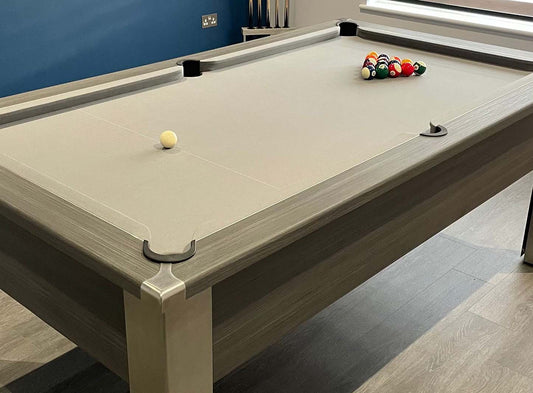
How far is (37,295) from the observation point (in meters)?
1.58

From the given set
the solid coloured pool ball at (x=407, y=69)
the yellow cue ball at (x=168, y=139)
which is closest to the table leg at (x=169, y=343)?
the yellow cue ball at (x=168, y=139)

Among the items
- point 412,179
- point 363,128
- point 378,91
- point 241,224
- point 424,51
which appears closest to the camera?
point 241,224

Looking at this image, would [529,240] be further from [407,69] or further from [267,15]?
[267,15]

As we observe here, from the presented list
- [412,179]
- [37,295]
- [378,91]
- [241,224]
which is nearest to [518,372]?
[412,179]

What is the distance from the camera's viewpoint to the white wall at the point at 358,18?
13.4 ft

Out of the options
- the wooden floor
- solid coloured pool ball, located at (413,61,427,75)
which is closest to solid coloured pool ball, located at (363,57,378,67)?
solid coloured pool ball, located at (413,61,427,75)

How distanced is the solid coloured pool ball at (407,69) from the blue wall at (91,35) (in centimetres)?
225

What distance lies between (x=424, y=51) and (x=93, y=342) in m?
1.93

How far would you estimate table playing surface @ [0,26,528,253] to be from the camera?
61.7 inches

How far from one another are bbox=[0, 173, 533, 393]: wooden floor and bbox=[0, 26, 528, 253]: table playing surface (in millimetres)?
732

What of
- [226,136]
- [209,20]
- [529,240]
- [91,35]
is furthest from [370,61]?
[209,20]

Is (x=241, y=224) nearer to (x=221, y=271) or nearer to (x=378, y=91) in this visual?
(x=221, y=271)

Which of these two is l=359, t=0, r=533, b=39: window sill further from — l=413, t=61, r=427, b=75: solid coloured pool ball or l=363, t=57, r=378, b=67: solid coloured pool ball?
l=363, t=57, r=378, b=67: solid coloured pool ball

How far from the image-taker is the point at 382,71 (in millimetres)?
2492
